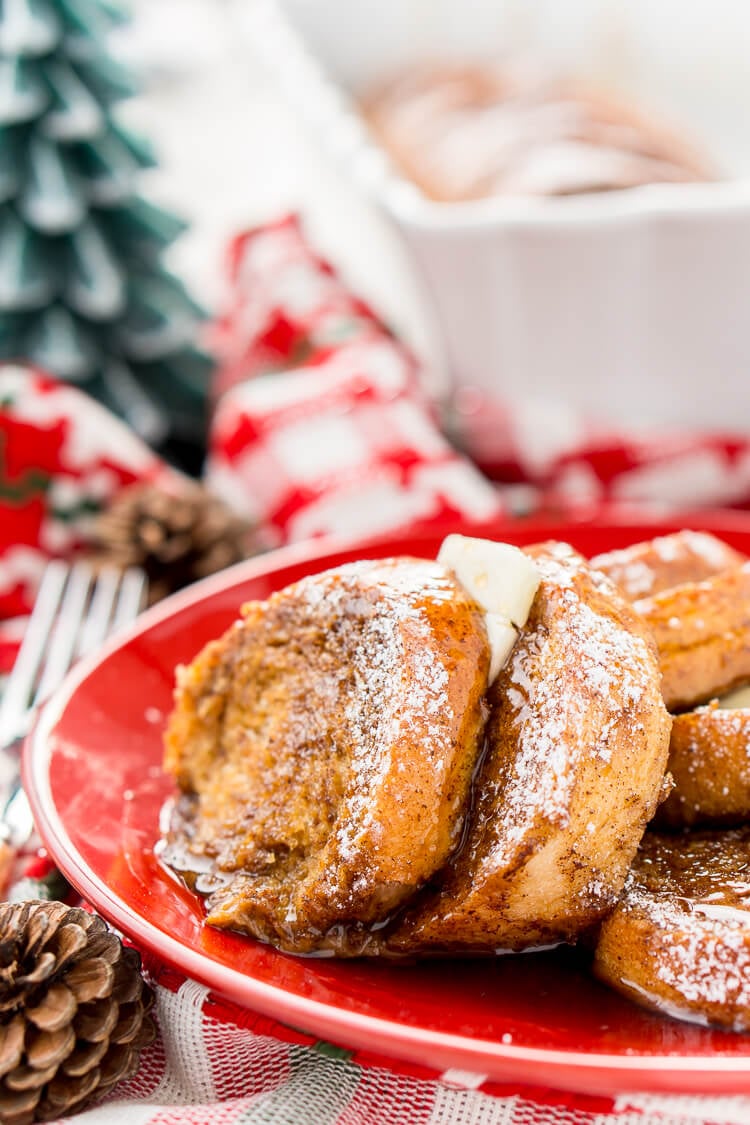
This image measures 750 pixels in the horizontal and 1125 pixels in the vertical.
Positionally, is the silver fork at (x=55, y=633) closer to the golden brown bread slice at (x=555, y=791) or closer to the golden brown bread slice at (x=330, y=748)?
the golden brown bread slice at (x=330, y=748)

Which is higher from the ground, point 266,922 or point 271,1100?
point 266,922

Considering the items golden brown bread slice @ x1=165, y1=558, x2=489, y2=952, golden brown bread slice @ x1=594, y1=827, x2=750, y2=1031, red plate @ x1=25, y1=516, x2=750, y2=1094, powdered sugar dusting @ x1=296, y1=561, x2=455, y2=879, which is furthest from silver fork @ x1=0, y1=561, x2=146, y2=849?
golden brown bread slice @ x1=594, y1=827, x2=750, y2=1031

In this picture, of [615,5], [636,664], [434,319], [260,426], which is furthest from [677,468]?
[615,5]

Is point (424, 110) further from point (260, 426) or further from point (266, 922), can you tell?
point (266, 922)

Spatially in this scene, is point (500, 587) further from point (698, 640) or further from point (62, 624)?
point (62, 624)

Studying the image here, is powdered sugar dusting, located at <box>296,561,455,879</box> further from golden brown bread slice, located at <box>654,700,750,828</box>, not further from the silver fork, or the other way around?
the silver fork

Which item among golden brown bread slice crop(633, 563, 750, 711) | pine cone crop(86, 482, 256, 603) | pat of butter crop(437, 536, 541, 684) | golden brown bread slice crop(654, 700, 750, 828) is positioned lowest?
pine cone crop(86, 482, 256, 603)

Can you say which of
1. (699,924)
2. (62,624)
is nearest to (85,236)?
(62,624)
